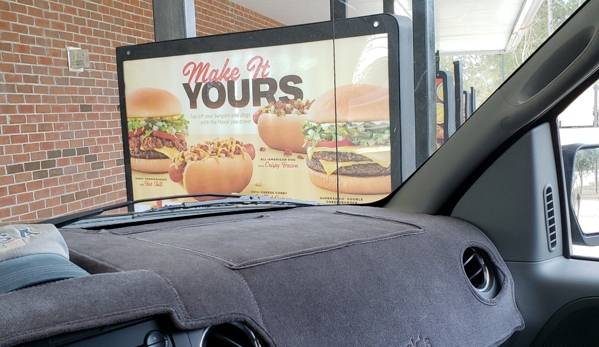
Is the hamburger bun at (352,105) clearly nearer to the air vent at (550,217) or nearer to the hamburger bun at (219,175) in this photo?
the hamburger bun at (219,175)

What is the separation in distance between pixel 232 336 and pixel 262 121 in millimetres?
2308

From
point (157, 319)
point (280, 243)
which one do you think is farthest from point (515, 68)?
point (157, 319)

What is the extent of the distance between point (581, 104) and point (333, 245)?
2.44 ft

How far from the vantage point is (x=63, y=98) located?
4.61 metres

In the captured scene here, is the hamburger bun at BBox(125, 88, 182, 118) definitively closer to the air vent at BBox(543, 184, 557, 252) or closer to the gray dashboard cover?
the gray dashboard cover

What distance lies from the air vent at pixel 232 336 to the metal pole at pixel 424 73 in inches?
50.7

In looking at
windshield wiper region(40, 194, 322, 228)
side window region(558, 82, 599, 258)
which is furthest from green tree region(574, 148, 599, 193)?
windshield wiper region(40, 194, 322, 228)

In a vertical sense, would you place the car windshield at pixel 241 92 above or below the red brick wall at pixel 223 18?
below

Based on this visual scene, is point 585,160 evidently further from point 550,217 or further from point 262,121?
point 262,121

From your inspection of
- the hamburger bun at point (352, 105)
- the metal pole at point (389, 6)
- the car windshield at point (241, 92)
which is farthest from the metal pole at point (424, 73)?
the hamburger bun at point (352, 105)

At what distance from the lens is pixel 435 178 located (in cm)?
144

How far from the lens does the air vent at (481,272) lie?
124 centimetres

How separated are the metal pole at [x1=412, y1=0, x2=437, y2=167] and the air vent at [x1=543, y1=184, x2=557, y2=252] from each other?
1.93 feet

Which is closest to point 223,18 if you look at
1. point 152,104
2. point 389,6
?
point 152,104
